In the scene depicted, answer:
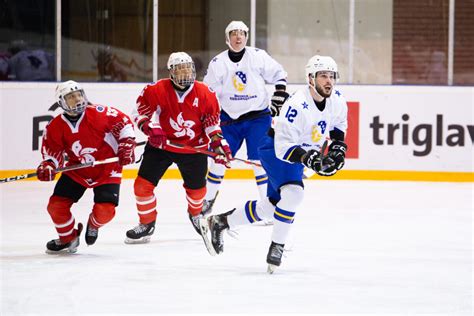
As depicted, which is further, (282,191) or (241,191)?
(241,191)

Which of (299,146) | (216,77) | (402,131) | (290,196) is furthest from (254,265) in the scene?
(402,131)

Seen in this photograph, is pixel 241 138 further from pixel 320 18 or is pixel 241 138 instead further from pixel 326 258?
pixel 320 18

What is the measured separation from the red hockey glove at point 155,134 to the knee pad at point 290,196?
974 mm

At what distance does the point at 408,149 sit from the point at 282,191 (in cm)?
394

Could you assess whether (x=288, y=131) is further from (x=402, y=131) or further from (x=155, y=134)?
(x=402, y=131)

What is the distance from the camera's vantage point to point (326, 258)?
4.93 m

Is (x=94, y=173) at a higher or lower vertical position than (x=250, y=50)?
lower

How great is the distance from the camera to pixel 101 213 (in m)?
5.00

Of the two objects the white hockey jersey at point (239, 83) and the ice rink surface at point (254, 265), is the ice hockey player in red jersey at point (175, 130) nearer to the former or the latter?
the ice rink surface at point (254, 265)

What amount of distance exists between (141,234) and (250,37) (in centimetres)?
374

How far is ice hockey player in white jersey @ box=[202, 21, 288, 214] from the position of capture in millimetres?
6070

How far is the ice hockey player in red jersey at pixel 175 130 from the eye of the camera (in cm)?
529

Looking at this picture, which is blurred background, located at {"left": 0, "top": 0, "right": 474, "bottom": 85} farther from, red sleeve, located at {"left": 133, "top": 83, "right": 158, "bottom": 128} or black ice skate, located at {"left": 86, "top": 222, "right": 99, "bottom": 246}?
black ice skate, located at {"left": 86, "top": 222, "right": 99, "bottom": 246}

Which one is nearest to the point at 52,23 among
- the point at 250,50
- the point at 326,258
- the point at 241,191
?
the point at 241,191
